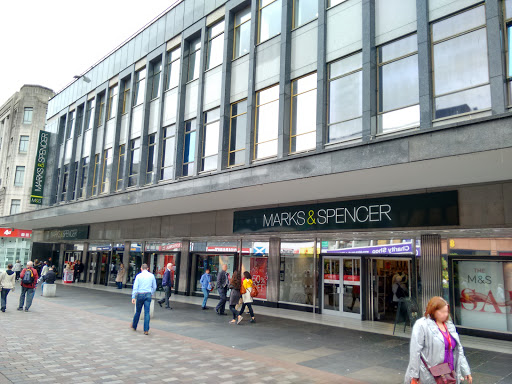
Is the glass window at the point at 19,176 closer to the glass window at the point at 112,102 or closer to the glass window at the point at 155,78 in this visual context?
the glass window at the point at 112,102

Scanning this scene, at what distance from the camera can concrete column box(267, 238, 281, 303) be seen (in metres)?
15.7

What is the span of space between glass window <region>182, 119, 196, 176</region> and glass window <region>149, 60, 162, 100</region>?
3.63m

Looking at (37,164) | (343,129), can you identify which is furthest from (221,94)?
(37,164)

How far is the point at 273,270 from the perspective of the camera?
15820mm

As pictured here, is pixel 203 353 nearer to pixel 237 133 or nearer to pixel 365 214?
pixel 365 214

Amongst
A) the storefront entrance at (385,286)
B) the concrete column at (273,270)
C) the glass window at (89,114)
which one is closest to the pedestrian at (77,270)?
the glass window at (89,114)

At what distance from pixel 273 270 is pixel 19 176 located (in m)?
36.9

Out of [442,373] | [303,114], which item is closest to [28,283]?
[303,114]

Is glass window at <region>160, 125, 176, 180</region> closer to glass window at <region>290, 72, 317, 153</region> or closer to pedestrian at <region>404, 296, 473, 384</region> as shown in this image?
glass window at <region>290, 72, 317, 153</region>

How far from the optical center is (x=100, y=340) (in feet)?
28.8

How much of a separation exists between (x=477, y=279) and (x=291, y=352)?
5.60 metres

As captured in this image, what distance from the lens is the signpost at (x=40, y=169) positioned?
2902 centimetres

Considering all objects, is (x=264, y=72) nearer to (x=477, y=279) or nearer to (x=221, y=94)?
(x=221, y=94)

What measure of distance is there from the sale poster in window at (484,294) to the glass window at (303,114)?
5.61m
